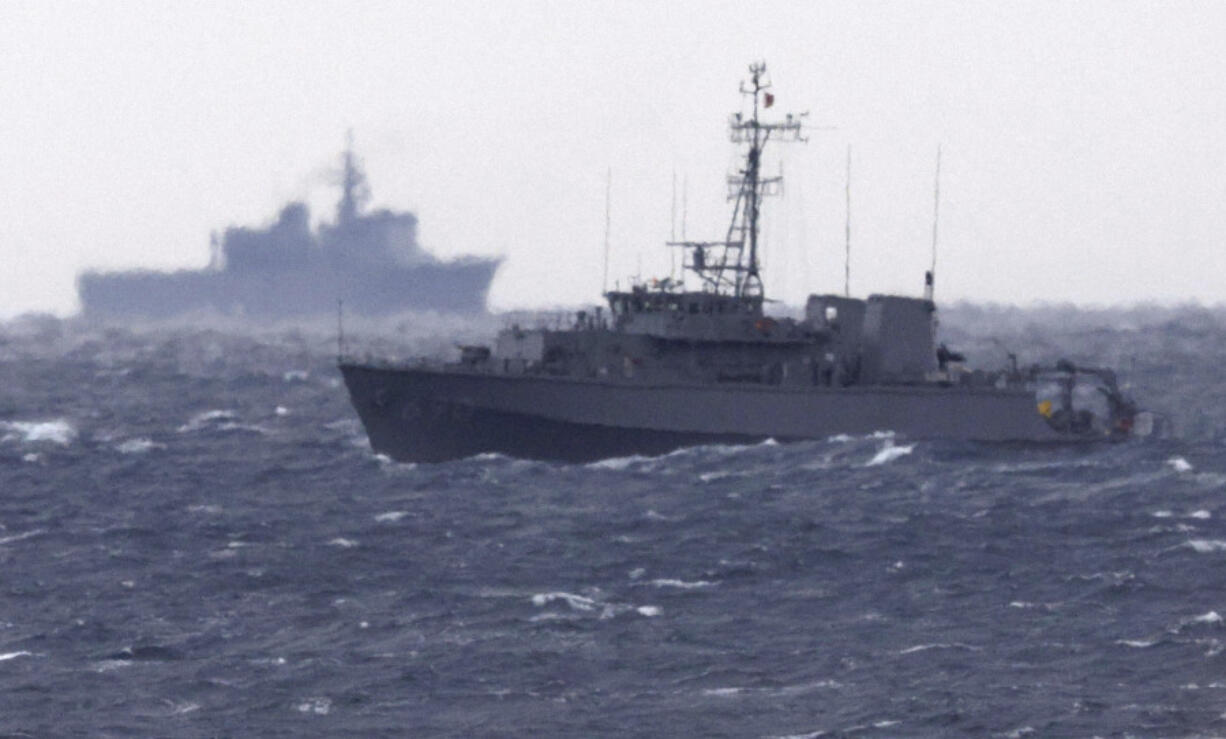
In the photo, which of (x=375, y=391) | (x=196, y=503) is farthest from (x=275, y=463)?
(x=196, y=503)

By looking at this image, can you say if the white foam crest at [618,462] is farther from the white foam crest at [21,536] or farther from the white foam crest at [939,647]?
the white foam crest at [939,647]

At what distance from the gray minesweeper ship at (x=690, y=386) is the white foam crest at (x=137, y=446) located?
24.8ft

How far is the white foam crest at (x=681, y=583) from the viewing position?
3022 centimetres

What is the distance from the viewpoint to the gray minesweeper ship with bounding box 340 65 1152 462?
44531mm

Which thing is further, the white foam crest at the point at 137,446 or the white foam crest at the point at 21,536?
the white foam crest at the point at 137,446

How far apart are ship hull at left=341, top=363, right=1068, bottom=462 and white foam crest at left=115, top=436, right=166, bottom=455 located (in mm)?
7749

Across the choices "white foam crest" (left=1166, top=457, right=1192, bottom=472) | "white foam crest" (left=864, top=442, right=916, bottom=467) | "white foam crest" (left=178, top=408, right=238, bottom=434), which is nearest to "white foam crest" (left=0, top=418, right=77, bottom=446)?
"white foam crest" (left=178, top=408, right=238, bottom=434)

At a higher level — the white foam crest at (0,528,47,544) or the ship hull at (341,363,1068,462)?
the ship hull at (341,363,1068,462)

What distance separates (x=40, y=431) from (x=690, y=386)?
74.3 ft

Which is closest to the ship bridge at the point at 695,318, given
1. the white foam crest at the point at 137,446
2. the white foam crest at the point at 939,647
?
the white foam crest at the point at 137,446

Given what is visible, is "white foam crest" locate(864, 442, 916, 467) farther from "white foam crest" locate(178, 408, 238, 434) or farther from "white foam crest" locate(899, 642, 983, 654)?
"white foam crest" locate(178, 408, 238, 434)

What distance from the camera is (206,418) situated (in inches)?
2435

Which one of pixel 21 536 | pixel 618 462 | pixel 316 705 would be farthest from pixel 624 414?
Answer: pixel 316 705

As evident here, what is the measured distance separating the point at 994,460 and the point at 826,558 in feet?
43.0
